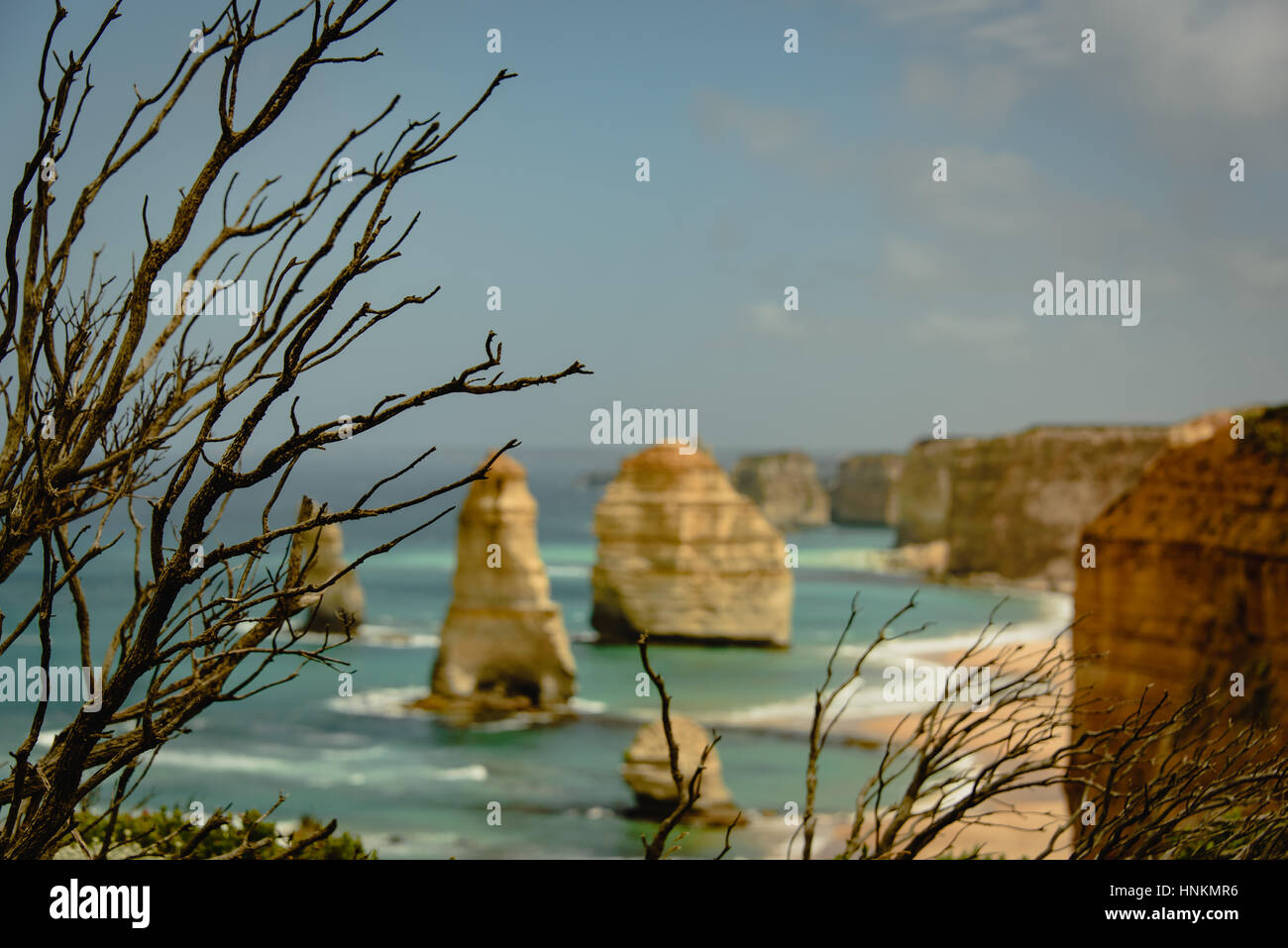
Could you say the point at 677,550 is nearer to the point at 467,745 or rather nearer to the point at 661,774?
the point at 467,745

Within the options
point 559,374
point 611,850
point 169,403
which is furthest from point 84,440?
point 611,850

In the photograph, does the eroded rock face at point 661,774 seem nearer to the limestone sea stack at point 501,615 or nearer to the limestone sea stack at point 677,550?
the limestone sea stack at point 501,615

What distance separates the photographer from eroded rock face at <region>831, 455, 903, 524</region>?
10238cm

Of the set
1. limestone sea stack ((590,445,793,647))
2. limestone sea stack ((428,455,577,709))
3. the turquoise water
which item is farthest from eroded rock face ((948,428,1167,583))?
limestone sea stack ((428,455,577,709))

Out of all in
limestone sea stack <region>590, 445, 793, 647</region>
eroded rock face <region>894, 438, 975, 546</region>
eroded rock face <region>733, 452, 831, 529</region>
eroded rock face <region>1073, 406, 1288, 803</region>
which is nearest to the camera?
eroded rock face <region>1073, 406, 1288, 803</region>

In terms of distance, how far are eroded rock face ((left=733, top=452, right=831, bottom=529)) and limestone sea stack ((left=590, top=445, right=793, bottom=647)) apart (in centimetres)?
4796

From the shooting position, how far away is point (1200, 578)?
11.1 m

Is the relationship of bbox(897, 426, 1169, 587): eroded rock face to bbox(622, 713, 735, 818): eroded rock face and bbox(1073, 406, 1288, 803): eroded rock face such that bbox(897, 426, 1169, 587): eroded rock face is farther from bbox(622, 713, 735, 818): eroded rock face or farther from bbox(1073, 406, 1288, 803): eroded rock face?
bbox(1073, 406, 1288, 803): eroded rock face

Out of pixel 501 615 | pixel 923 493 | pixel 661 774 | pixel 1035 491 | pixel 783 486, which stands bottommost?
pixel 661 774

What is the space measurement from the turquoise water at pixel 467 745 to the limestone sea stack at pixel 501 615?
41.9 inches

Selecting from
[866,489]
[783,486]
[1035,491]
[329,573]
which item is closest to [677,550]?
[329,573]

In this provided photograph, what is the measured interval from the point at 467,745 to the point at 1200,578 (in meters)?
22.6

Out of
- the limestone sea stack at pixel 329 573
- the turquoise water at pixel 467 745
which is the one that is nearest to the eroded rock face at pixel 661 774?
the turquoise water at pixel 467 745
